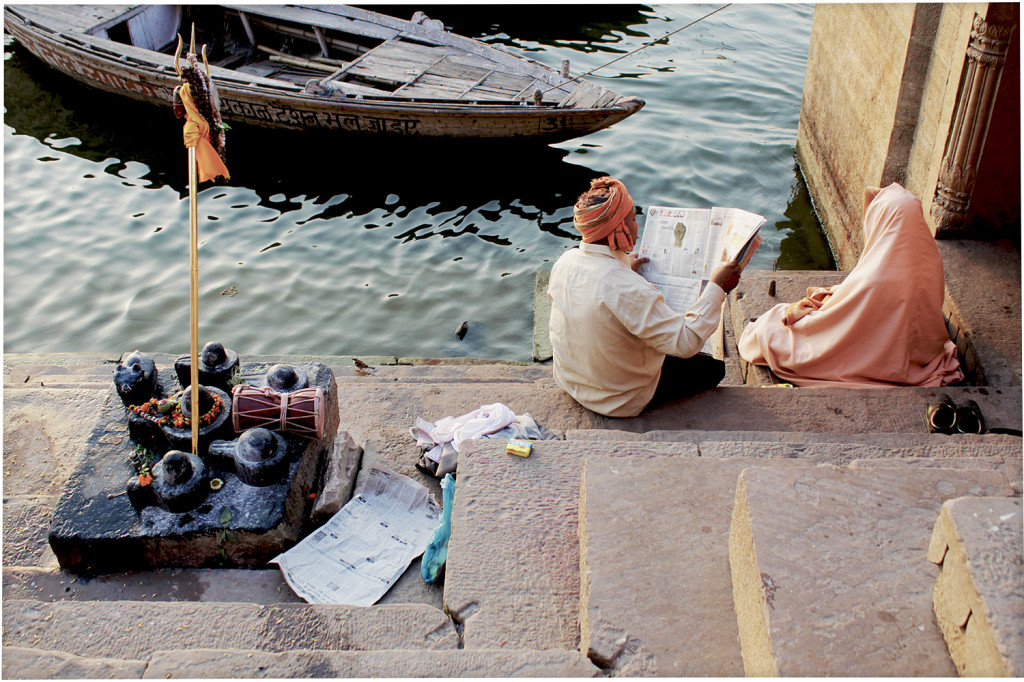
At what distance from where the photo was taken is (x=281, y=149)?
9.93m

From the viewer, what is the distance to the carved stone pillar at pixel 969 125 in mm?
4504

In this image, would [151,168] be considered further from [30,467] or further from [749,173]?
[749,173]

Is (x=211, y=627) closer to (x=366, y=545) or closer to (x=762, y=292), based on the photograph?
(x=366, y=545)

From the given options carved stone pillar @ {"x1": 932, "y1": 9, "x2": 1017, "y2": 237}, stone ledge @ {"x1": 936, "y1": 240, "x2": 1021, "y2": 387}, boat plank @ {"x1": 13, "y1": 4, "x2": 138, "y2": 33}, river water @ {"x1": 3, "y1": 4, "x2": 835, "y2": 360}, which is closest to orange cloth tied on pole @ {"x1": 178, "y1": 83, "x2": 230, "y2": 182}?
river water @ {"x1": 3, "y1": 4, "x2": 835, "y2": 360}

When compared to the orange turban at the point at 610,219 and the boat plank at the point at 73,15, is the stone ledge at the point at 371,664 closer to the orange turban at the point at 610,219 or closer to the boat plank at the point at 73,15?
the orange turban at the point at 610,219

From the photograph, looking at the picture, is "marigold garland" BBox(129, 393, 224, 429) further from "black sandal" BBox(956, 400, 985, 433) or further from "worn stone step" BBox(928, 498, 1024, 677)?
"black sandal" BBox(956, 400, 985, 433)

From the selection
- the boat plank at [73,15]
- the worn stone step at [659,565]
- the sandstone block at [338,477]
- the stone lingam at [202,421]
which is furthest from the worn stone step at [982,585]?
the boat plank at [73,15]

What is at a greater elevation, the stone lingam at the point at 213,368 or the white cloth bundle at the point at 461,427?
the stone lingam at the point at 213,368

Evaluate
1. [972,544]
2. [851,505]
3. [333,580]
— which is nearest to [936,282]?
[851,505]

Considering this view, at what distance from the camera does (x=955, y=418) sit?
12.3 feet

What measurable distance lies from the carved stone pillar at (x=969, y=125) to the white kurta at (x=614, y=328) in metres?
2.48

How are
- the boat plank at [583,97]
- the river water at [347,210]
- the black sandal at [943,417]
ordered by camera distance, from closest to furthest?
the black sandal at [943,417], the river water at [347,210], the boat plank at [583,97]

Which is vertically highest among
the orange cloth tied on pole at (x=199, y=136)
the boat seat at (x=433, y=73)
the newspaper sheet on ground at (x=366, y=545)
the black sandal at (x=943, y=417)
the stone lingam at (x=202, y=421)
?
the orange cloth tied on pole at (x=199, y=136)

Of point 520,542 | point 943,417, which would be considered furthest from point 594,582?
point 943,417
